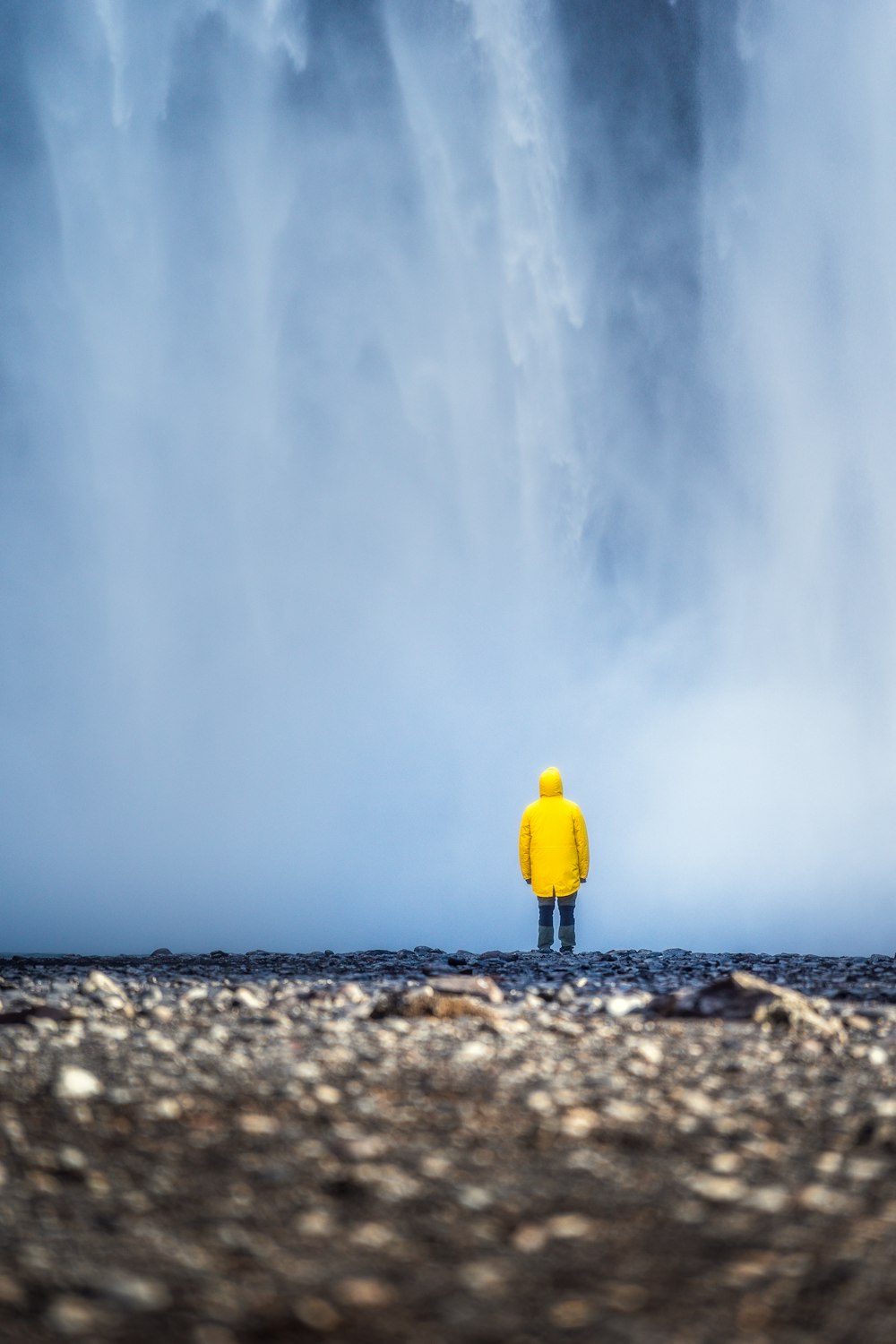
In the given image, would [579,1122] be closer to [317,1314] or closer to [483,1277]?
[483,1277]

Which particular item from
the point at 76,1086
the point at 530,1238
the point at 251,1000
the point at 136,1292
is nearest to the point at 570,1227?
the point at 530,1238

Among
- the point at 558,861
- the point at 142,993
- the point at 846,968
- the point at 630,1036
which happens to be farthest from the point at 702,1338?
the point at 558,861

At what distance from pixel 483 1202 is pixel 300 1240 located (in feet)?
1.96

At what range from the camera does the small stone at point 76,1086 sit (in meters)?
4.18

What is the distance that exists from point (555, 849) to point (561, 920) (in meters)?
1.30

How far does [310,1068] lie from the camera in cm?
459

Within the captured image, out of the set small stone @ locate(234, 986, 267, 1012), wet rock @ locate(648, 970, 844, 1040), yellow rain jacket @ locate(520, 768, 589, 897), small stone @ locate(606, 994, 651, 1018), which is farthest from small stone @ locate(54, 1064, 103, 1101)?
yellow rain jacket @ locate(520, 768, 589, 897)

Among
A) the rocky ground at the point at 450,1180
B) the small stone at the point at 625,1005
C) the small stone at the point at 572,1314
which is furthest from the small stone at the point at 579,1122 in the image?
the small stone at the point at 625,1005

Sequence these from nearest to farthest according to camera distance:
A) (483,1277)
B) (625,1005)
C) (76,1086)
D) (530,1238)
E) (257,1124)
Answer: (483,1277) < (530,1238) < (257,1124) < (76,1086) < (625,1005)

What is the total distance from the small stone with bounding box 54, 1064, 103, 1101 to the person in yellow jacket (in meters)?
13.4

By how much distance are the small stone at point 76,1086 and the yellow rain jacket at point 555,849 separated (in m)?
13.4

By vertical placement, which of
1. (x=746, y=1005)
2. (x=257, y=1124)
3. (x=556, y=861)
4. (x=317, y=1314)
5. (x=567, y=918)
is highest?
(x=556, y=861)

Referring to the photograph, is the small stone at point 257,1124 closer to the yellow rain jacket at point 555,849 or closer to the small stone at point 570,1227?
the small stone at point 570,1227

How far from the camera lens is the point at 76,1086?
4.27 metres
